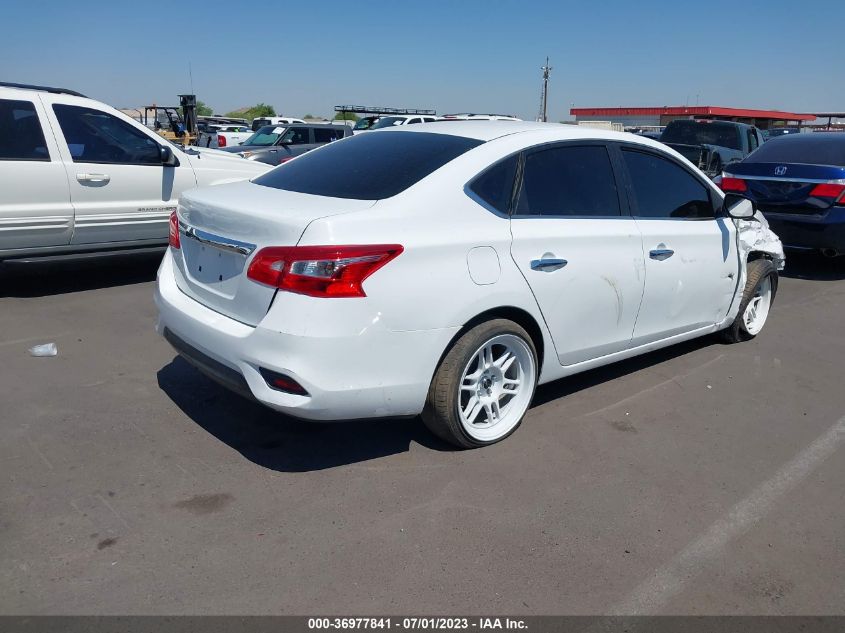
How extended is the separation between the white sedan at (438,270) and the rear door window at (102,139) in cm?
319

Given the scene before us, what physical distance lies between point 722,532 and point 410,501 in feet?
4.56

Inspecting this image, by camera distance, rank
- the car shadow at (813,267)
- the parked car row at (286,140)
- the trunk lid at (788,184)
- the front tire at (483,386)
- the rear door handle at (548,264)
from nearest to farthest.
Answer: the front tire at (483,386) → the rear door handle at (548,264) → the trunk lid at (788,184) → the car shadow at (813,267) → the parked car row at (286,140)

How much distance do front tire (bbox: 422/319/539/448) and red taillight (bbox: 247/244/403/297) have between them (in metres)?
0.66

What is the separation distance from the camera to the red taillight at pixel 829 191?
26.3ft

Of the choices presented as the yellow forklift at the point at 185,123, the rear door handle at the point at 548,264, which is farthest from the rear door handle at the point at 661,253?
the yellow forklift at the point at 185,123

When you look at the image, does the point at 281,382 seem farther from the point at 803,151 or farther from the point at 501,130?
the point at 803,151

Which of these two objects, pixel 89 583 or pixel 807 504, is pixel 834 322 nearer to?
pixel 807 504

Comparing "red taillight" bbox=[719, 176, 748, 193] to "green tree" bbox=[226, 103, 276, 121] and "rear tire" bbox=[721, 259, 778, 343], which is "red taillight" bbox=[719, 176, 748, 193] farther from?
"green tree" bbox=[226, 103, 276, 121]

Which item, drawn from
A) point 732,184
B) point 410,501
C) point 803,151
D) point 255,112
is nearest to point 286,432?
point 410,501

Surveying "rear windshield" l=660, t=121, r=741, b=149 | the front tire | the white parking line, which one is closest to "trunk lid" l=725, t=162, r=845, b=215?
the white parking line

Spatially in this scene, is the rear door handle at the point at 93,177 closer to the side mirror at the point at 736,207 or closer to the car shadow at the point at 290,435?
the car shadow at the point at 290,435

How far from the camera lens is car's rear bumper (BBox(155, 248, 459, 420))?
124 inches

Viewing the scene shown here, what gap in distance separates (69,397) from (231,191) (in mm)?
1622

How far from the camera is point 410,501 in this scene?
3.33 meters
